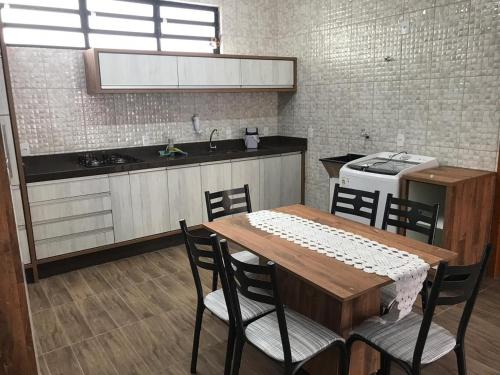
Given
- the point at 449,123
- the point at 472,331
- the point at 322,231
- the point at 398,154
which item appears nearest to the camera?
the point at 322,231

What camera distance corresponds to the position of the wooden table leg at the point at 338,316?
1.93m

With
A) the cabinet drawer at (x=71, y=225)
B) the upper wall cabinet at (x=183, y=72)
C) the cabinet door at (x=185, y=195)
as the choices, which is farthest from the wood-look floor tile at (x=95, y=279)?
the upper wall cabinet at (x=183, y=72)

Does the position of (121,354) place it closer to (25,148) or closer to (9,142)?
(9,142)

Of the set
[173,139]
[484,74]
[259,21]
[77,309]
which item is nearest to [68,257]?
[77,309]

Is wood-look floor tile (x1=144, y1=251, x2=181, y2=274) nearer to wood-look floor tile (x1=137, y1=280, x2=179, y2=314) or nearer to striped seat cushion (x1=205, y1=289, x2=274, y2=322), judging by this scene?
wood-look floor tile (x1=137, y1=280, x2=179, y2=314)

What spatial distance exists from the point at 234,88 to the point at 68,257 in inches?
92.1

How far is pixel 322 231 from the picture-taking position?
92.3 inches

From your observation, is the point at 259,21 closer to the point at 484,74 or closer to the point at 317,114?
the point at 317,114

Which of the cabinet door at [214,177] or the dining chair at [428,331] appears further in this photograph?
the cabinet door at [214,177]

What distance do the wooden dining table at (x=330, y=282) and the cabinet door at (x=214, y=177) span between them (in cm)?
173

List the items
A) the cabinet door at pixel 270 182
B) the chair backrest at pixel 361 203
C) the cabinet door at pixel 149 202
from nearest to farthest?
the chair backrest at pixel 361 203 < the cabinet door at pixel 149 202 < the cabinet door at pixel 270 182

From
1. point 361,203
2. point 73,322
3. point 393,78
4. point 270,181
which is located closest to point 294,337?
point 361,203

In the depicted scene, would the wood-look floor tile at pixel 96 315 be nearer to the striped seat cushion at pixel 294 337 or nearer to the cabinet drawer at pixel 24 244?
the cabinet drawer at pixel 24 244

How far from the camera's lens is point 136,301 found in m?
3.03
